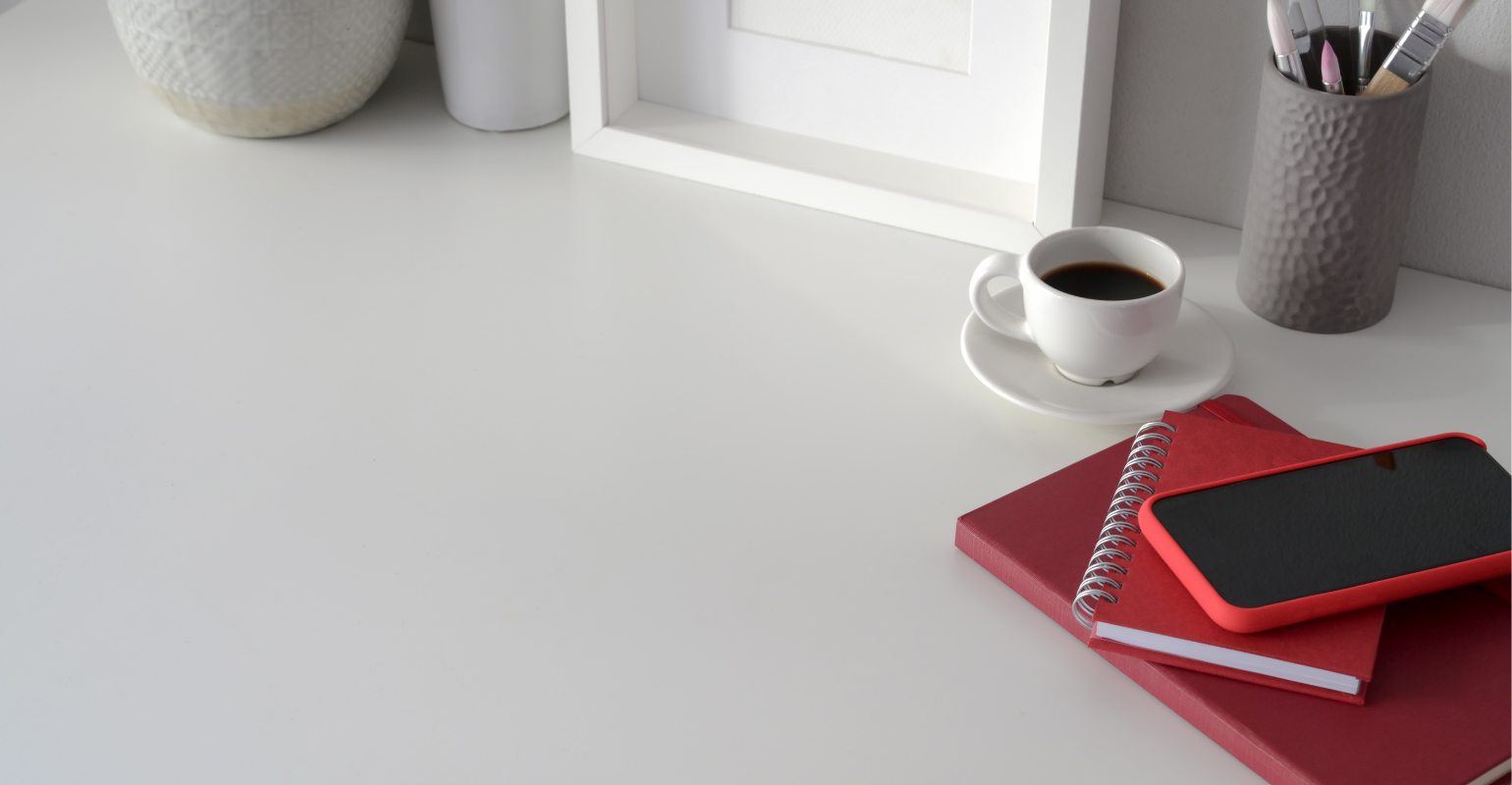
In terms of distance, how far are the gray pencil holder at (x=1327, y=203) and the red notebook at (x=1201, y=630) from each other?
179mm

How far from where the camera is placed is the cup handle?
0.76 m

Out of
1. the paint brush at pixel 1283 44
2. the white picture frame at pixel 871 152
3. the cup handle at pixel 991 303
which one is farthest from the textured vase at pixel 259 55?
the paint brush at pixel 1283 44

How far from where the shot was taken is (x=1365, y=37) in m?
0.76

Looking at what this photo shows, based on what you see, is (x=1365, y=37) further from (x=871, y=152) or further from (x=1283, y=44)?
(x=871, y=152)

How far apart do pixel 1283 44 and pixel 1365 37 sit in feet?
0.20

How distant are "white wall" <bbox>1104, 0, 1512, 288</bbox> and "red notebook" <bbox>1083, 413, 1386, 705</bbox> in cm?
29

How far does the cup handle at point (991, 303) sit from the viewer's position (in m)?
0.76

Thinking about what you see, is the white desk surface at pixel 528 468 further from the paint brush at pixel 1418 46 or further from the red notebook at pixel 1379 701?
the paint brush at pixel 1418 46

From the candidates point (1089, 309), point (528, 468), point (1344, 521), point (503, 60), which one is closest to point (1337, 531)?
point (1344, 521)

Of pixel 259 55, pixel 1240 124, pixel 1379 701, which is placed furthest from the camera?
pixel 259 55

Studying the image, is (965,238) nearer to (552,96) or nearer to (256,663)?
(552,96)

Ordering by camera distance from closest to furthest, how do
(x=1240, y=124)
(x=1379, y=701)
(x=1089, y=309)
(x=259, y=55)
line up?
(x=1379, y=701) < (x=1089, y=309) < (x=1240, y=124) < (x=259, y=55)

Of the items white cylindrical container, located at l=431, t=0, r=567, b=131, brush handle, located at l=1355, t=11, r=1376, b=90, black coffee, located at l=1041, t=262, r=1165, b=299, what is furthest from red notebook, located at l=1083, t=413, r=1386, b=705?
white cylindrical container, located at l=431, t=0, r=567, b=131

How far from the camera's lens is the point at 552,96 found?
1.08 metres
